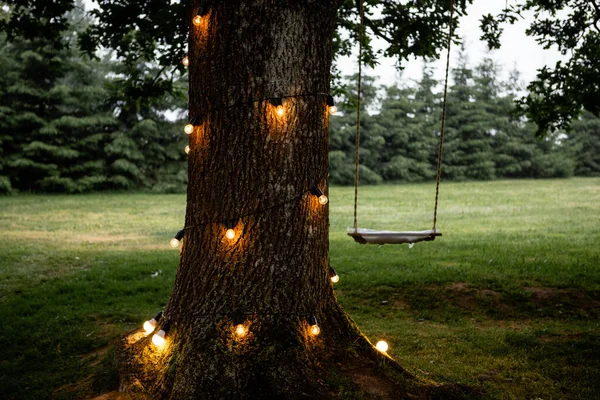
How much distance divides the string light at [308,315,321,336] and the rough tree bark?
0.05 m

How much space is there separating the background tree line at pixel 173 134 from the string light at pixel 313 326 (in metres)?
12.5

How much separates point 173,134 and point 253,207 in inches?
898

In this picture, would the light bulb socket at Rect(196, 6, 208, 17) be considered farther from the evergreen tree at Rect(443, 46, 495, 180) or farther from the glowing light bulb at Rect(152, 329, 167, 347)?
the evergreen tree at Rect(443, 46, 495, 180)

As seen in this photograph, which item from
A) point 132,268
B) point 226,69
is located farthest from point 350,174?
point 226,69

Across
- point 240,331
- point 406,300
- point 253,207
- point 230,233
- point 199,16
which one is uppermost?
point 199,16

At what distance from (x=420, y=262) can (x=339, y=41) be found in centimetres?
359

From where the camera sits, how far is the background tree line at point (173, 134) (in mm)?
21594

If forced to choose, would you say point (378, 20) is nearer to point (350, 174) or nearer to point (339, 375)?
point (339, 375)

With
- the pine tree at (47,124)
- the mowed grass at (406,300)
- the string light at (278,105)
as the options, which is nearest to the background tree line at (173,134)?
the pine tree at (47,124)

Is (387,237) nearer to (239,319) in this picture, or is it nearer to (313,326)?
(313,326)

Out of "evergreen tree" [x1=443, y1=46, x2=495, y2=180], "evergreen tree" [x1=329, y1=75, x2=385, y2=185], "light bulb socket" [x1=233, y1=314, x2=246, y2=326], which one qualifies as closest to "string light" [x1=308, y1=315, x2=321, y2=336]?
"light bulb socket" [x1=233, y1=314, x2=246, y2=326]

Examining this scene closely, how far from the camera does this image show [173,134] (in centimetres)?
2456

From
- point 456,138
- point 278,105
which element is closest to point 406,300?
point 278,105

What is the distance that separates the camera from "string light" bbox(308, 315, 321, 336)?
283 centimetres
